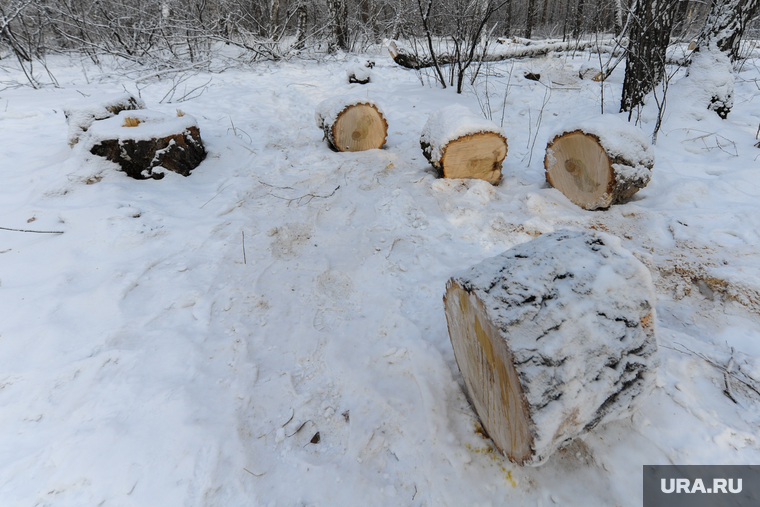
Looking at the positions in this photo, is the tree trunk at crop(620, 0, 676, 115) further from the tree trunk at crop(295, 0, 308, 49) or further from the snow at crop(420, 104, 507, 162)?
the tree trunk at crop(295, 0, 308, 49)

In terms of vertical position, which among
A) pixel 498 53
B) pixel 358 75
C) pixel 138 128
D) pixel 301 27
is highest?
pixel 301 27

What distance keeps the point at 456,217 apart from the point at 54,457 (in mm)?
2506

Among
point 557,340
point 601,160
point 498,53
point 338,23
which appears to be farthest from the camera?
point 338,23

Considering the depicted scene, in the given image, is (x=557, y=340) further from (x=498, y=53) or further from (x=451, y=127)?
(x=498, y=53)

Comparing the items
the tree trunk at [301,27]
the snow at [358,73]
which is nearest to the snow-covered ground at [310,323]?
the snow at [358,73]

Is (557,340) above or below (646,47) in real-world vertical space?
below

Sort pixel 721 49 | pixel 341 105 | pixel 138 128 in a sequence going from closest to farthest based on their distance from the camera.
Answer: pixel 138 128
pixel 341 105
pixel 721 49

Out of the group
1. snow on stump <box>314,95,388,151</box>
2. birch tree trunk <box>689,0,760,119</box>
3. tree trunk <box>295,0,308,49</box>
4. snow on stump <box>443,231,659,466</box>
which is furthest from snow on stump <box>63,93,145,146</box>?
birch tree trunk <box>689,0,760,119</box>

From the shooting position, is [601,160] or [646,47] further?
[646,47]

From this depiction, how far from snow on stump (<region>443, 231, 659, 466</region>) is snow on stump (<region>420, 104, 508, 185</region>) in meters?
1.80

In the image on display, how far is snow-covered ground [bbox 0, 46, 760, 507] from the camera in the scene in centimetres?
127

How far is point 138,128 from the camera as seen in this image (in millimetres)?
3016

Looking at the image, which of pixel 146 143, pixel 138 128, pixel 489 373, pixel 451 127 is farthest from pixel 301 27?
pixel 489 373

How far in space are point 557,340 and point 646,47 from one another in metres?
4.21
